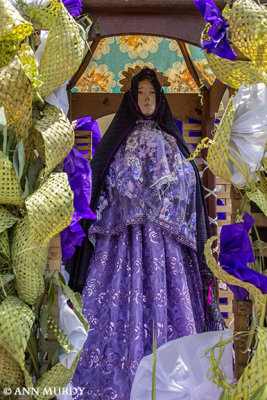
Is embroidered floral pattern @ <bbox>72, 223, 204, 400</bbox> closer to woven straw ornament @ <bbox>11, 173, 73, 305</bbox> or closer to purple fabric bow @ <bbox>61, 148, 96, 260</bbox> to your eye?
purple fabric bow @ <bbox>61, 148, 96, 260</bbox>

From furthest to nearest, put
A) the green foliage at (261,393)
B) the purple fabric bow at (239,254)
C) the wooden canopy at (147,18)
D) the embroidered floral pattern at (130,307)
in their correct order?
1. the embroidered floral pattern at (130,307)
2. the wooden canopy at (147,18)
3. the purple fabric bow at (239,254)
4. the green foliage at (261,393)

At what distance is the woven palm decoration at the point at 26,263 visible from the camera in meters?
1.76

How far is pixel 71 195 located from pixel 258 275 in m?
0.66

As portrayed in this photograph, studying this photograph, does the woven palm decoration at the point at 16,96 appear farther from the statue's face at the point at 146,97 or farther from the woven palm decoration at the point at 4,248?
the statue's face at the point at 146,97

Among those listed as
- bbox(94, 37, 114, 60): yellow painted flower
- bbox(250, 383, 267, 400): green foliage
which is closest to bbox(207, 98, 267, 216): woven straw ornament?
bbox(250, 383, 267, 400): green foliage

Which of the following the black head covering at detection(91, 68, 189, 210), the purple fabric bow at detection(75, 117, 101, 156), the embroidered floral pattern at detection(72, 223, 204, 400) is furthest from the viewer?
the purple fabric bow at detection(75, 117, 101, 156)

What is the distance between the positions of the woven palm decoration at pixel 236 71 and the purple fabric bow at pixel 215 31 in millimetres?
36

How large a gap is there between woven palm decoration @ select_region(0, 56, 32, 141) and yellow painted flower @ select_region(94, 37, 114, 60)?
1.54 meters

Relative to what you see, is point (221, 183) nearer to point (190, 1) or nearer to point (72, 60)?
point (190, 1)

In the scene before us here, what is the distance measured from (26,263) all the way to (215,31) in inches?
40.5

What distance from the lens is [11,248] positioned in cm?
180

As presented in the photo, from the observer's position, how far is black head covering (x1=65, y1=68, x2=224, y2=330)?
108 inches

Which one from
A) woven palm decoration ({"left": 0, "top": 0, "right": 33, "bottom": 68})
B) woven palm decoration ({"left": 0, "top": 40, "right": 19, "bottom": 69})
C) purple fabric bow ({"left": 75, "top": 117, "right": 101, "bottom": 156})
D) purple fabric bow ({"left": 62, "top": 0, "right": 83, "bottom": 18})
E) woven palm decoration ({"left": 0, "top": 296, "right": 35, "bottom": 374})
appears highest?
purple fabric bow ({"left": 62, "top": 0, "right": 83, "bottom": 18})

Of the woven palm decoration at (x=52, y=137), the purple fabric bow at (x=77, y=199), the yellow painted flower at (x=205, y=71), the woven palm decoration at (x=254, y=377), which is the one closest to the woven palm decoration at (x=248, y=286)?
the woven palm decoration at (x=254, y=377)
